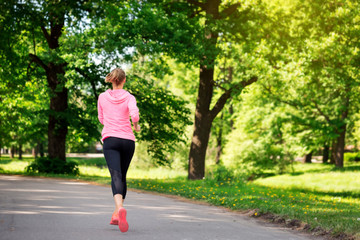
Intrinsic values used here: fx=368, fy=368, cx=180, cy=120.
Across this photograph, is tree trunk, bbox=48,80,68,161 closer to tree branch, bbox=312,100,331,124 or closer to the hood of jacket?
the hood of jacket

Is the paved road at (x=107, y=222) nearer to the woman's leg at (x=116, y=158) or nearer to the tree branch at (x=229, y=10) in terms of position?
the woman's leg at (x=116, y=158)

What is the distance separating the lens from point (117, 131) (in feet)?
16.4

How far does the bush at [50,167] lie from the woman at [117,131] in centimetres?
1306

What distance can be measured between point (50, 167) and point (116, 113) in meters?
13.4

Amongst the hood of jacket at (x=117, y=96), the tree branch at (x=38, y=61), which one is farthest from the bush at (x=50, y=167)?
the hood of jacket at (x=117, y=96)

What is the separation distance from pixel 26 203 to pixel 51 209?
0.80 m

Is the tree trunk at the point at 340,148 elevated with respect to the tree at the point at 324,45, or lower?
lower

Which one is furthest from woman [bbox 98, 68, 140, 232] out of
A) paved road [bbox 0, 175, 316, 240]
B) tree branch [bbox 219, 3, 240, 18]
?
tree branch [bbox 219, 3, 240, 18]

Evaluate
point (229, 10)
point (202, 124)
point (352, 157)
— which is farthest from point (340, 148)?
point (352, 157)

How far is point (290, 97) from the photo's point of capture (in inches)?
982

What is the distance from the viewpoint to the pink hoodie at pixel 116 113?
500 centimetres

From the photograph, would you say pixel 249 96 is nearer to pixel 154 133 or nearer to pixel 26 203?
pixel 154 133

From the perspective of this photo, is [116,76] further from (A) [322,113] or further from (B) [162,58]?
(A) [322,113]

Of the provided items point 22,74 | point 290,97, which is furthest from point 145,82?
point 290,97
